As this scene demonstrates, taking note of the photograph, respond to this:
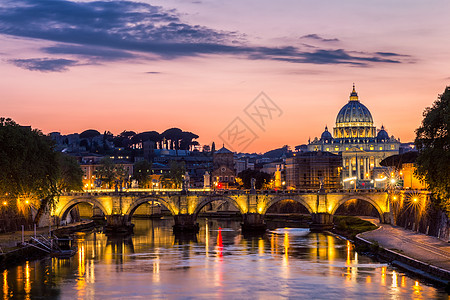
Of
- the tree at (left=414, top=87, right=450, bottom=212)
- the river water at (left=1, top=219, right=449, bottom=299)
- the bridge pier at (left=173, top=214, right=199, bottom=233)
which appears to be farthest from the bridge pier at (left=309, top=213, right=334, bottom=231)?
the tree at (left=414, top=87, right=450, bottom=212)

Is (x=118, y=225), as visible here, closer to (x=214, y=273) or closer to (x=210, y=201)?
(x=210, y=201)

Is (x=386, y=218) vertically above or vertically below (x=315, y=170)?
below

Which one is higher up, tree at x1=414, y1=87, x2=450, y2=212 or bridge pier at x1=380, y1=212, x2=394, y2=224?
tree at x1=414, y1=87, x2=450, y2=212

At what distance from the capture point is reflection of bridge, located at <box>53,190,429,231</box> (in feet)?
313

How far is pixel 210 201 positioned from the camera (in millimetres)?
96188

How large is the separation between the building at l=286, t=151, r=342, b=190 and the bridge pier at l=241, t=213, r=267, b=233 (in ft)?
300

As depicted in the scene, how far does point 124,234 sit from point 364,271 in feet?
140

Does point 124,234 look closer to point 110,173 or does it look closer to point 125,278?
point 125,278

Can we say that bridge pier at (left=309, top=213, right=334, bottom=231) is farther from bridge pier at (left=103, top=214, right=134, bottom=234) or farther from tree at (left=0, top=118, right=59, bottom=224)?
tree at (left=0, top=118, right=59, bottom=224)

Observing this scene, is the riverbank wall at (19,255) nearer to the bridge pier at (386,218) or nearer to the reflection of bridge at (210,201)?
the reflection of bridge at (210,201)

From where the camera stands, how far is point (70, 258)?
2630 inches

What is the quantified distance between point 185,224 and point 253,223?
8486 millimetres

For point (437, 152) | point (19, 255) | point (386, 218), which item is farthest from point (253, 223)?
point (437, 152)

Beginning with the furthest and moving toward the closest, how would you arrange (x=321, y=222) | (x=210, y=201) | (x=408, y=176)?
(x=408, y=176) < (x=210, y=201) < (x=321, y=222)
